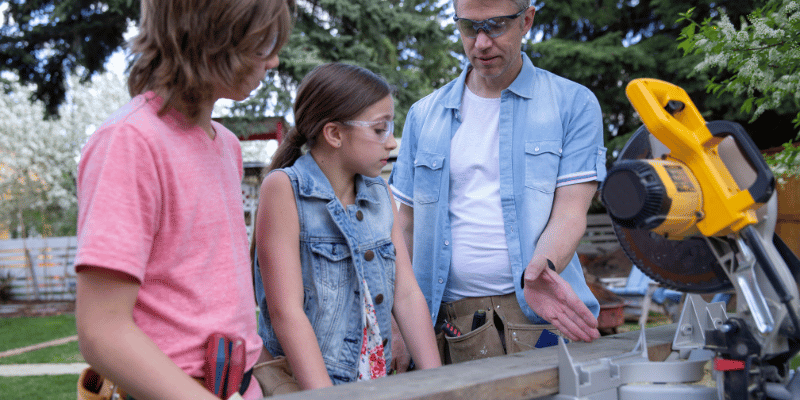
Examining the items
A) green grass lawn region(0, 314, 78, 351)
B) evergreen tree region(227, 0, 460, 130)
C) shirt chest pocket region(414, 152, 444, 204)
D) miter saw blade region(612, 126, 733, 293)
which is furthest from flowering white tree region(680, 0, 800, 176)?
green grass lawn region(0, 314, 78, 351)

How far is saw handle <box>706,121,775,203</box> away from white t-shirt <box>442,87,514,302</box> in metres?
0.99

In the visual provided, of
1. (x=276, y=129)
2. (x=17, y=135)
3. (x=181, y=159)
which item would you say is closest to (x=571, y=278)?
(x=181, y=159)

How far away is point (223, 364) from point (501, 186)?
4.21 feet

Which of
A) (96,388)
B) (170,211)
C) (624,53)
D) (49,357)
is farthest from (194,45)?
(624,53)

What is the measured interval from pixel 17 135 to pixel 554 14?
19.9 meters

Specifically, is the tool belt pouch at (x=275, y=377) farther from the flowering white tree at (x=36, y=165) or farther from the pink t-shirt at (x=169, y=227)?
the flowering white tree at (x=36, y=165)

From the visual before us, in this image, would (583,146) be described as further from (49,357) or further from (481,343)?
(49,357)

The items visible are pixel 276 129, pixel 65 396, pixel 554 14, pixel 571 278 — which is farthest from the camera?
pixel 554 14

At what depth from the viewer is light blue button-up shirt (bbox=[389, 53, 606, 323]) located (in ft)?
6.82

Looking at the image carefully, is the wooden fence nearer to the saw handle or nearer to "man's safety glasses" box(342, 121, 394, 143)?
"man's safety glasses" box(342, 121, 394, 143)

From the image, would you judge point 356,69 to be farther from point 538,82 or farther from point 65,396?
point 65,396

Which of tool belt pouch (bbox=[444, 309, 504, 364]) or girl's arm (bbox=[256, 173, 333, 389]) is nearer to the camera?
girl's arm (bbox=[256, 173, 333, 389])

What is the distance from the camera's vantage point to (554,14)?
460 inches

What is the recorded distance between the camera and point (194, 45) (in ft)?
3.49
